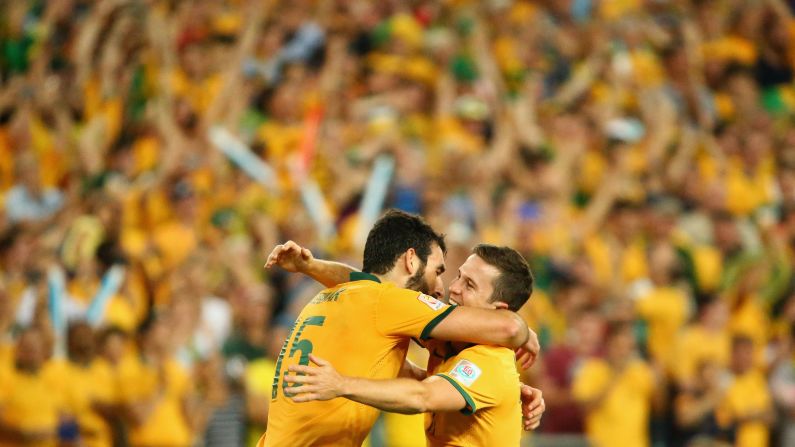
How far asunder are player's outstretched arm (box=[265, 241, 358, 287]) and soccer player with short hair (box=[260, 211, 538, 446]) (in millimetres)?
328

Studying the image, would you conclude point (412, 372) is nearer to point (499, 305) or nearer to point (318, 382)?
point (499, 305)

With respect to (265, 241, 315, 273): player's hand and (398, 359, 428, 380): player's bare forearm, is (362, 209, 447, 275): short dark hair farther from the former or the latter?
(398, 359, 428, 380): player's bare forearm

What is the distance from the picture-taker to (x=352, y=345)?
4.42 metres

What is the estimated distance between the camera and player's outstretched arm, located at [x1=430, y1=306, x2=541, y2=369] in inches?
172

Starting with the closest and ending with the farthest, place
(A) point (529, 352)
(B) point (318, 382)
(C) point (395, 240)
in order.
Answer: (B) point (318, 382)
(C) point (395, 240)
(A) point (529, 352)

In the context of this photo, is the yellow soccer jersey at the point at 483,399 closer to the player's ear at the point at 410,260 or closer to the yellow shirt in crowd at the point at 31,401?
the player's ear at the point at 410,260

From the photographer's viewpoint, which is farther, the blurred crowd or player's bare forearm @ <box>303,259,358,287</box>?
the blurred crowd

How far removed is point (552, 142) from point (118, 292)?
4448mm

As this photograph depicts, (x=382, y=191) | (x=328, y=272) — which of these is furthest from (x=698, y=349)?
(x=328, y=272)

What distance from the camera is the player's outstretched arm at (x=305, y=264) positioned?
4.89m

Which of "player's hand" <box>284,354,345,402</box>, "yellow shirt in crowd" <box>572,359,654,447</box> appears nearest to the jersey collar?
"player's hand" <box>284,354,345,402</box>

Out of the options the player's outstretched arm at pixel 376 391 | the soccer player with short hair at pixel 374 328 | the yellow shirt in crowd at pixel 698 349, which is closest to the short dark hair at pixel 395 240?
the soccer player with short hair at pixel 374 328

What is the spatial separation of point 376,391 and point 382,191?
609 cm

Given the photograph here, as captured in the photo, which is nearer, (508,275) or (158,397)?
(508,275)
